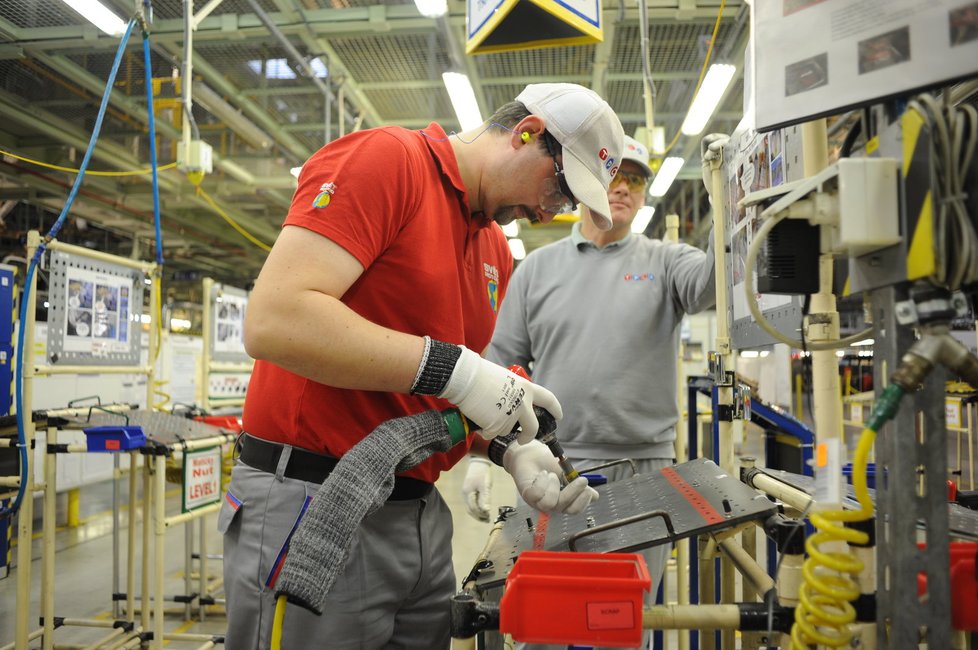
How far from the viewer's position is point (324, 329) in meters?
1.03

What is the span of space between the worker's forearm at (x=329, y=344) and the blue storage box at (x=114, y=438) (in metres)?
2.07

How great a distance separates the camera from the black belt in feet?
3.93

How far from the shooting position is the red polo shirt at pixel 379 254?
1.10 metres

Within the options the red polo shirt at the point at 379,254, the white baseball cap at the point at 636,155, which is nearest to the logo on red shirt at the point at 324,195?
the red polo shirt at the point at 379,254

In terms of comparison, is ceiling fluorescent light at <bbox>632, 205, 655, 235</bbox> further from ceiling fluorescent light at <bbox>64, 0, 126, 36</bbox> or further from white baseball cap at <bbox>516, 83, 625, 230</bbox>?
white baseball cap at <bbox>516, 83, 625, 230</bbox>

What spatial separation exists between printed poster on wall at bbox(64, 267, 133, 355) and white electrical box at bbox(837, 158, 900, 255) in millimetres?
3334

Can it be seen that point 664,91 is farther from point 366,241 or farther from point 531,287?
point 366,241

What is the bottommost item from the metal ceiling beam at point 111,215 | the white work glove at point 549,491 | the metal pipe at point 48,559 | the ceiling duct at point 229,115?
the metal pipe at point 48,559

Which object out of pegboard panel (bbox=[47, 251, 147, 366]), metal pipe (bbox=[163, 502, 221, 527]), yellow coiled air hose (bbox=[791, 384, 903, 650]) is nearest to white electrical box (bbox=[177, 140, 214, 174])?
pegboard panel (bbox=[47, 251, 147, 366])

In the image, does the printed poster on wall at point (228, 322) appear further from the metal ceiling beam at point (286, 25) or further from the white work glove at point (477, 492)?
the white work glove at point (477, 492)

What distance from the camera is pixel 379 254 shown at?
119cm

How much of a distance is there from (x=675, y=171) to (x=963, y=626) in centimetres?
617

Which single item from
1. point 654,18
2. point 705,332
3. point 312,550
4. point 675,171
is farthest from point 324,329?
point 705,332

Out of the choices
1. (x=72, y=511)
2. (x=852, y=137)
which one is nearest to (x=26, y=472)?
(x=852, y=137)
